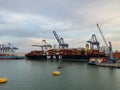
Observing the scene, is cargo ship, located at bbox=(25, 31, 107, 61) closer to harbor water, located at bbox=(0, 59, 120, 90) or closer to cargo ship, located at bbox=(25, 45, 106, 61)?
cargo ship, located at bbox=(25, 45, 106, 61)

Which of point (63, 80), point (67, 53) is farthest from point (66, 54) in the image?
point (63, 80)

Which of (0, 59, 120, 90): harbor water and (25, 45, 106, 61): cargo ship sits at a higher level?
(25, 45, 106, 61): cargo ship

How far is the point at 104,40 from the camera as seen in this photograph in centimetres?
11394

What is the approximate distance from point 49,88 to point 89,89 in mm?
5812

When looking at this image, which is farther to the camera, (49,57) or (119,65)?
(49,57)

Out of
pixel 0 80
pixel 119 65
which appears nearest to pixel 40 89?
pixel 0 80

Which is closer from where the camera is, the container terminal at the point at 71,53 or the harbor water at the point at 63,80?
the harbor water at the point at 63,80

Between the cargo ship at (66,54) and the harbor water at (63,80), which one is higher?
the cargo ship at (66,54)

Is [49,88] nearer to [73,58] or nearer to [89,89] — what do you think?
[89,89]

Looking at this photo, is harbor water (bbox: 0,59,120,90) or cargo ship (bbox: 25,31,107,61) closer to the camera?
harbor water (bbox: 0,59,120,90)

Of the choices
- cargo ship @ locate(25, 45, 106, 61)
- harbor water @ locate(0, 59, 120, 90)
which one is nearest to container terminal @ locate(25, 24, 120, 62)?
cargo ship @ locate(25, 45, 106, 61)

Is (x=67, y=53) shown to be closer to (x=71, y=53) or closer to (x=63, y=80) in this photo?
(x=71, y=53)

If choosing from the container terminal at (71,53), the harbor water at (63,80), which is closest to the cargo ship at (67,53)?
the container terminal at (71,53)

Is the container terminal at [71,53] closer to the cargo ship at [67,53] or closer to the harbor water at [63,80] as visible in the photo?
the cargo ship at [67,53]
